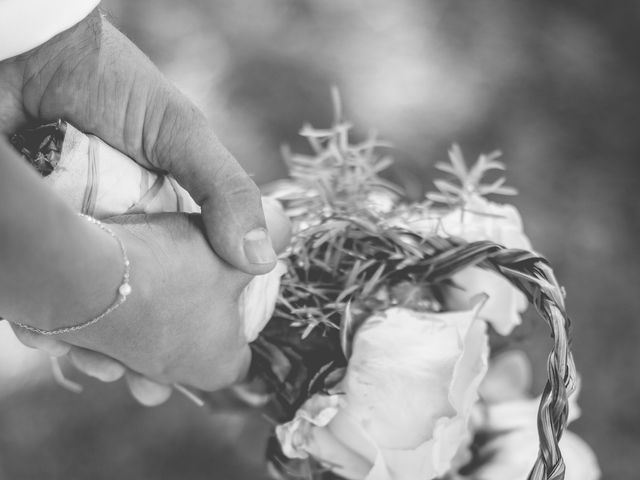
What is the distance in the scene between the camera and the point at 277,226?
22.6 inches

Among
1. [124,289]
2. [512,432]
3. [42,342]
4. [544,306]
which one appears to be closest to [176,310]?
[124,289]

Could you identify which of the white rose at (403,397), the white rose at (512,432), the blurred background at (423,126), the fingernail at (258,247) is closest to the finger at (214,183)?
the fingernail at (258,247)

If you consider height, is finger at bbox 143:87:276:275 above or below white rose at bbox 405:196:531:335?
above

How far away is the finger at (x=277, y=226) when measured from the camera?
1.87 ft

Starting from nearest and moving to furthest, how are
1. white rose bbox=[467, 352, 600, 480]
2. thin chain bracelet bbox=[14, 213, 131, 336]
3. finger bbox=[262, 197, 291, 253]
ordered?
thin chain bracelet bbox=[14, 213, 131, 336] → finger bbox=[262, 197, 291, 253] → white rose bbox=[467, 352, 600, 480]

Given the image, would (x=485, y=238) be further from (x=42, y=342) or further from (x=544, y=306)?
(x=42, y=342)

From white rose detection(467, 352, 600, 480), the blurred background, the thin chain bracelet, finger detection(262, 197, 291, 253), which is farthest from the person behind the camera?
the blurred background

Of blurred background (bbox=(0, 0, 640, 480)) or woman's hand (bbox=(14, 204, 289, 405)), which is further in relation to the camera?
blurred background (bbox=(0, 0, 640, 480))

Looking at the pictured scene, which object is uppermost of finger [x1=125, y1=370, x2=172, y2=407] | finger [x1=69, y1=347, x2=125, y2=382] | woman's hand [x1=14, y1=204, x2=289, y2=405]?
woman's hand [x1=14, y1=204, x2=289, y2=405]

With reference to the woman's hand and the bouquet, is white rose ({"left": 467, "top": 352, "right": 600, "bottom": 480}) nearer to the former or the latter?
the bouquet

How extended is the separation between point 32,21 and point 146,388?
35 centimetres

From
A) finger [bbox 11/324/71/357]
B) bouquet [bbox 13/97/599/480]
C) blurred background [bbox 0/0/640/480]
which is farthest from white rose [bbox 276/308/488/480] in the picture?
blurred background [bbox 0/0/640/480]

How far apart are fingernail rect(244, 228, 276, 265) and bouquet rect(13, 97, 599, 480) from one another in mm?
62

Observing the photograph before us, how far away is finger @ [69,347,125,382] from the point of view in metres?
0.62
